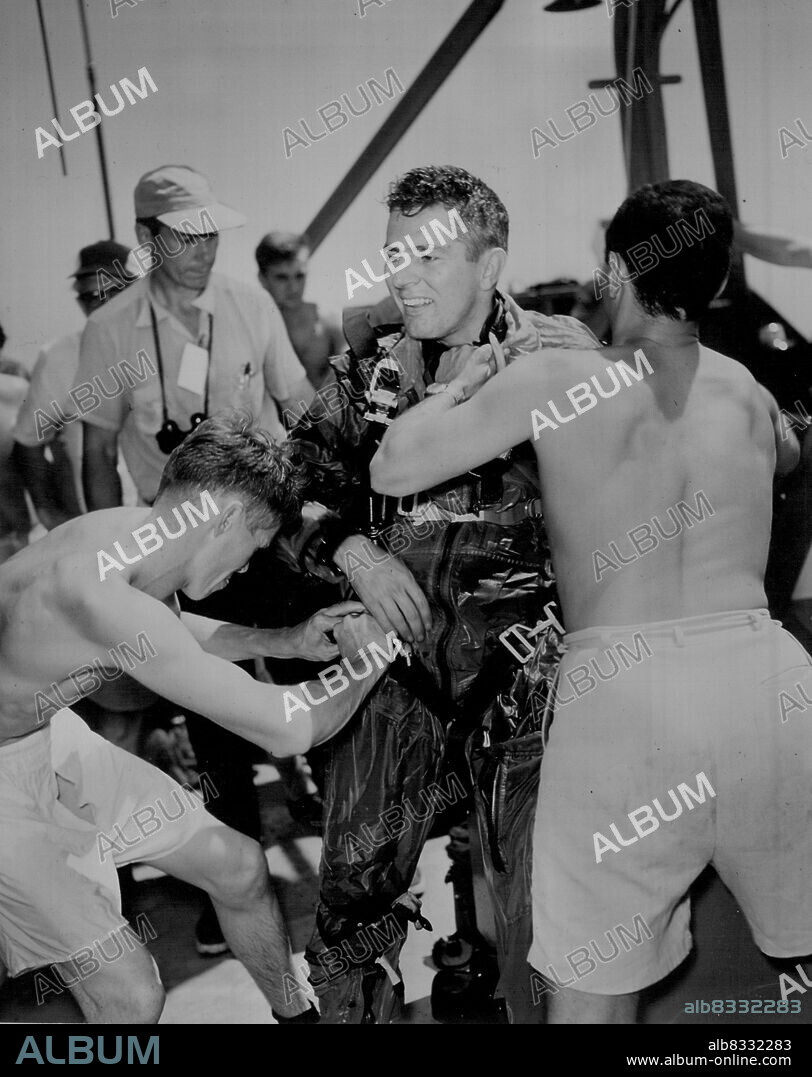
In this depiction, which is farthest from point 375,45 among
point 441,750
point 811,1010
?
point 811,1010

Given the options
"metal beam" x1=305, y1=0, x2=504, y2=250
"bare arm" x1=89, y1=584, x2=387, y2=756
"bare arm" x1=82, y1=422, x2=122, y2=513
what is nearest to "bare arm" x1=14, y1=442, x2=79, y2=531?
"bare arm" x1=82, y1=422, x2=122, y2=513

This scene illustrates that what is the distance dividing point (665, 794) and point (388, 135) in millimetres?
1474

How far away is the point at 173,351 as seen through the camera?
2203 mm

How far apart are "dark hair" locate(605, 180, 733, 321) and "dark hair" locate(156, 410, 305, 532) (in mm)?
784

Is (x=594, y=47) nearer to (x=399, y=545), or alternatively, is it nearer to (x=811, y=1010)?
(x=399, y=545)

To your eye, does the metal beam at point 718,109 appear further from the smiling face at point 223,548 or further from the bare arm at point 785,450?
the smiling face at point 223,548

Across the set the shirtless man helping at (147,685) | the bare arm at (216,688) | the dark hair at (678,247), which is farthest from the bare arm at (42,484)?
the dark hair at (678,247)

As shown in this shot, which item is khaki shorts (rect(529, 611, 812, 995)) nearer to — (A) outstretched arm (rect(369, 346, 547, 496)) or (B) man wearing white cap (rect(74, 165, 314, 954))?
(A) outstretched arm (rect(369, 346, 547, 496))

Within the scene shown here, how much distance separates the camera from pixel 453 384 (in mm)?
1787

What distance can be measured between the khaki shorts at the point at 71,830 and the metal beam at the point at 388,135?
1.20 m

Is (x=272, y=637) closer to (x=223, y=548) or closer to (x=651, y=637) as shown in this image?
(x=223, y=548)

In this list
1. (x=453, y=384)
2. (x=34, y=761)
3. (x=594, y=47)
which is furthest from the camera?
(x=594, y=47)

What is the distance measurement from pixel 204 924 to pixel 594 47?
2.09 metres

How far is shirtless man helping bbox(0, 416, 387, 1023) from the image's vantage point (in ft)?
6.36
